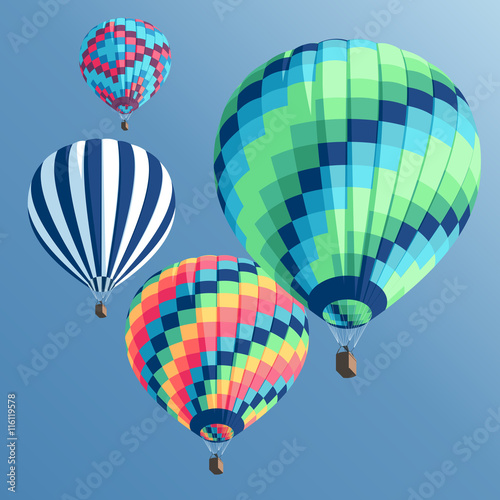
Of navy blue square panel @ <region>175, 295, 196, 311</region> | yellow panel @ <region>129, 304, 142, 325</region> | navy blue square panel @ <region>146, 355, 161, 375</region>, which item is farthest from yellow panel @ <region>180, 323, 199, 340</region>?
yellow panel @ <region>129, 304, 142, 325</region>

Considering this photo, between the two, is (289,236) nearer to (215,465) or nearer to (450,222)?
(450,222)

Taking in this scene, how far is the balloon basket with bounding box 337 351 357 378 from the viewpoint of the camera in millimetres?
9789

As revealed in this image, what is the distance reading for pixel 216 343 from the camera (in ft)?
43.5

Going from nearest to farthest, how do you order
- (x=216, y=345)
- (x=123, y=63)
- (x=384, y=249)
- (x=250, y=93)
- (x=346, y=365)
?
(x=346, y=365) < (x=384, y=249) < (x=250, y=93) < (x=216, y=345) < (x=123, y=63)

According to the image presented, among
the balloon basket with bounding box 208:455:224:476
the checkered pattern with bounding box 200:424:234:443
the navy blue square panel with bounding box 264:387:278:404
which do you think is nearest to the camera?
the checkered pattern with bounding box 200:424:234:443

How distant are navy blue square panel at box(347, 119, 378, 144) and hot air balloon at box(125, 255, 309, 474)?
4.40m

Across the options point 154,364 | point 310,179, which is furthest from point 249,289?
point 310,179

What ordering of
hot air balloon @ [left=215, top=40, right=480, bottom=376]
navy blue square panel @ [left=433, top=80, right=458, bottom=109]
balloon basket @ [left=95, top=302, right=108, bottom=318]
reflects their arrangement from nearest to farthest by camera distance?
hot air balloon @ [left=215, top=40, right=480, bottom=376], navy blue square panel @ [left=433, top=80, right=458, bottom=109], balloon basket @ [left=95, top=302, right=108, bottom=318]

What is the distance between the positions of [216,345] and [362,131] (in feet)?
15.8

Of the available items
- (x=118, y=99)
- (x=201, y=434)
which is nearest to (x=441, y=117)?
(x=201, y=434)

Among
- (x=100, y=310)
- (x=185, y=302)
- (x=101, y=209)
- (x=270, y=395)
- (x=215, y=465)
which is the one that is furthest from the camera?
(x=101, y=209)

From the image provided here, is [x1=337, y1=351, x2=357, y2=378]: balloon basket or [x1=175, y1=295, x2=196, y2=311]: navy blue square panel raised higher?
[x1=337, y1=351, x2=357, y2=378]: balloon basket

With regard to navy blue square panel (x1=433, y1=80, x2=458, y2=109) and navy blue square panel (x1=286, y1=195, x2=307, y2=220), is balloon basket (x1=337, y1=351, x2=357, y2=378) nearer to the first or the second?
navy blue square panel (x1=286, y1=195, x2=307, y2=220)

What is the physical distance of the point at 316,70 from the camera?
418 inches
